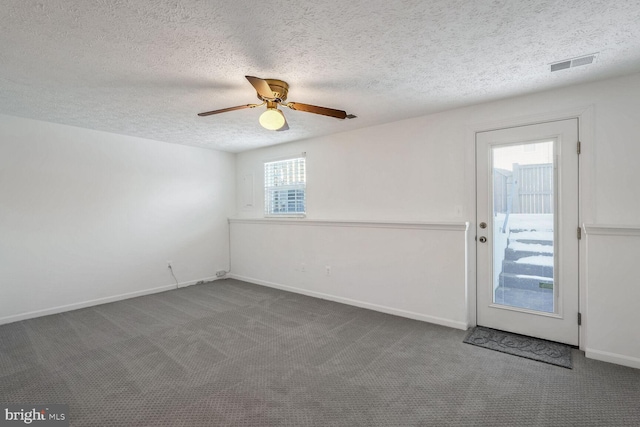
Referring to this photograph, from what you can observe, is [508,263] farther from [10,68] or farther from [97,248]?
[97,248]

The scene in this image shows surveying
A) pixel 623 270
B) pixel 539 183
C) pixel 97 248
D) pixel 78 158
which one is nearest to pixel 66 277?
pixel 97 248

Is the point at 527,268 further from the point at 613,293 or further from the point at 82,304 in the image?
Answer: the point at 82,304

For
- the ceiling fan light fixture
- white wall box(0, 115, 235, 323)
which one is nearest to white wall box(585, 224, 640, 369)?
the ceiling fan light fixture

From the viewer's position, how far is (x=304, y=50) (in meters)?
2.11

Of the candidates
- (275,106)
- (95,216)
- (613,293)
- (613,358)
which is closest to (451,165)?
(613,293)

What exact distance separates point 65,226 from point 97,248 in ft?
1.51

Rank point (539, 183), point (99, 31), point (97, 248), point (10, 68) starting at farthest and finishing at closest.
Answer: point (97, 248)
point (539, 183)
point (10, 68)
point (99, 31)

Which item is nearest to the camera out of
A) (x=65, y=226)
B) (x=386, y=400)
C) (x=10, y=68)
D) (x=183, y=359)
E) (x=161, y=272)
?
(x=386, y=400)

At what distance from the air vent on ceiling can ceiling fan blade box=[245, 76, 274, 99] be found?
2.14 meters

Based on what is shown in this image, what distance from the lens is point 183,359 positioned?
2.64m

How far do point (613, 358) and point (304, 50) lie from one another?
11.1 feet

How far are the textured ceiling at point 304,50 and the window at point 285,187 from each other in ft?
5.90

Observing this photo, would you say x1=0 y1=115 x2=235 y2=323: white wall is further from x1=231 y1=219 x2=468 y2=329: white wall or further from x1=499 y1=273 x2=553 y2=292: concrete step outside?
x1=499 y1=273 x2=553 y2=292: concrete step outside

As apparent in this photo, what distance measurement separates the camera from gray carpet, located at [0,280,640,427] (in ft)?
6.28
